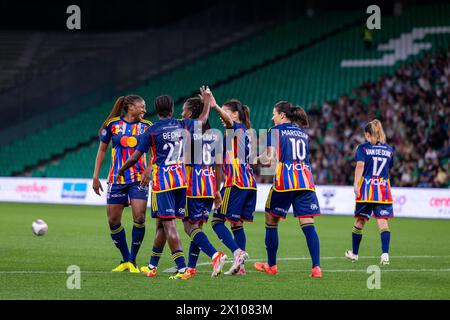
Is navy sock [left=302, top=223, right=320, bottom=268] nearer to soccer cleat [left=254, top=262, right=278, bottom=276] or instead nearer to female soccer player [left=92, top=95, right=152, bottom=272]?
soccer cleat [left=254, top=262, right=278, bottom=276]

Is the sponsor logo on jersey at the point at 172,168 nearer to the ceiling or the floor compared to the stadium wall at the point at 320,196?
nearer to the ceiling

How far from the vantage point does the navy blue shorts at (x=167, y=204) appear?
11117 mm

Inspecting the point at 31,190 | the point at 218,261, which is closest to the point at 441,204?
the point at 31,190

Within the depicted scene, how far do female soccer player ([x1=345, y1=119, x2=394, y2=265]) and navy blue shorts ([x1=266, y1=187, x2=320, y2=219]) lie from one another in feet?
8.79

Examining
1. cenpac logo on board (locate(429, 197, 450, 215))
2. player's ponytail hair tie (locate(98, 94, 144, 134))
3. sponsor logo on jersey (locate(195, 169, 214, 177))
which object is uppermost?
player's ponytail hair tie (locate(98, 94, 144, 134))

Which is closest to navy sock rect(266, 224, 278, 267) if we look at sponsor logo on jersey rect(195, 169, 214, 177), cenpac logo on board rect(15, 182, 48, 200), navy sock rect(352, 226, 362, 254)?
sponsor logo on jersey rect(195, 169, 214, 177)

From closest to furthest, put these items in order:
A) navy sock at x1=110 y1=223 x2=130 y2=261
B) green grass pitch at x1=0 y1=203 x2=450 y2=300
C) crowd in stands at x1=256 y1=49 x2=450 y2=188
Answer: green grass pitch at x1=0 y1=203 x2=450 y2=300, navy sock at x1=110 y1=223 x2=130 y2=261, crowd in stands at x1=256 y1=49 x2=450 y2=188

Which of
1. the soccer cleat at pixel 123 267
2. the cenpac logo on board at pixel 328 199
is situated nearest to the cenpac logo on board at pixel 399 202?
the cenpac logo on board at pixel 328 199

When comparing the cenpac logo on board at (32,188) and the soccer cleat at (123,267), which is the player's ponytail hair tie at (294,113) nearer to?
the soccer cleat at (123,267)

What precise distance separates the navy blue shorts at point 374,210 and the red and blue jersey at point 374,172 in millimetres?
91

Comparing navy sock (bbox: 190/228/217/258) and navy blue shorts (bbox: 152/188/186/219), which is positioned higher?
navy blue shorts (bbox: 152/188/186/219)

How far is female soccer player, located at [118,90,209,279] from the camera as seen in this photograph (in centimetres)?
1115

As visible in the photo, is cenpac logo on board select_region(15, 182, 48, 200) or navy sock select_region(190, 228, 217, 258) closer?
navy sock select_region(190, 228, 217, 258)

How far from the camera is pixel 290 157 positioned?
11844mm
